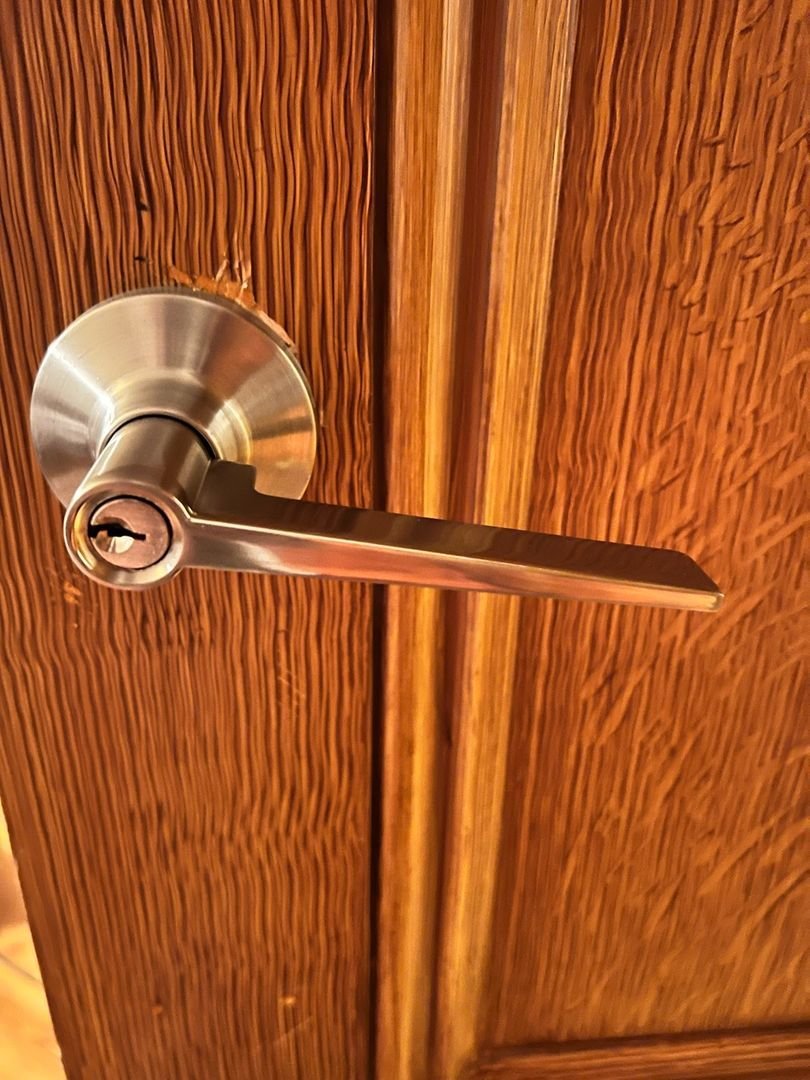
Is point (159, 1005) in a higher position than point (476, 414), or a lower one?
lower

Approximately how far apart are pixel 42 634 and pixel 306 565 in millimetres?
103

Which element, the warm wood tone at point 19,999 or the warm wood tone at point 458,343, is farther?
the warm wood tone at point 19,999

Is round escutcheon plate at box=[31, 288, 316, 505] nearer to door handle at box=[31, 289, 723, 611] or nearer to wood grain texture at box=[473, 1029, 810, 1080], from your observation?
door handle at box=[31, 289, 723, 611]

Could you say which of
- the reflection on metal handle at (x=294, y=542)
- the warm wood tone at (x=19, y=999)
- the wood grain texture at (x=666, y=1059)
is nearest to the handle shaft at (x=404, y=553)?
the reflection on metal handle at (x=294, y=542)

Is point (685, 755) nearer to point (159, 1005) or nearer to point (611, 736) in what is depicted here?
point (611, 736)

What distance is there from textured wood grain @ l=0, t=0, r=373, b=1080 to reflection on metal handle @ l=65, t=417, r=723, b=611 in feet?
0.15

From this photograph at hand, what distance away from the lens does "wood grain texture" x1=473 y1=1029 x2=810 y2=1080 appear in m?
0.38

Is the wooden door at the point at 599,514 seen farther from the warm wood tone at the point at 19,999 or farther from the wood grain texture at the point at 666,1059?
the warm wood tone at the point at 19,999

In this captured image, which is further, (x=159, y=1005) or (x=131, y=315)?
(x=159, y=1005)

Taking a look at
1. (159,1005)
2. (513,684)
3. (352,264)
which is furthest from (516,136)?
(159,1005)

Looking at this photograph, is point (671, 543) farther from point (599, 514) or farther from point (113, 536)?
point (113, 536)

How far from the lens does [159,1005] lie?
0.32m

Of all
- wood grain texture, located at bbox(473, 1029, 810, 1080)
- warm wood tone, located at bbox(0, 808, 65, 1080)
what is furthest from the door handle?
wood grain texture, located at bbox(473, 1029, 810, 1080)

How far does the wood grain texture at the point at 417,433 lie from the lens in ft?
0.68
